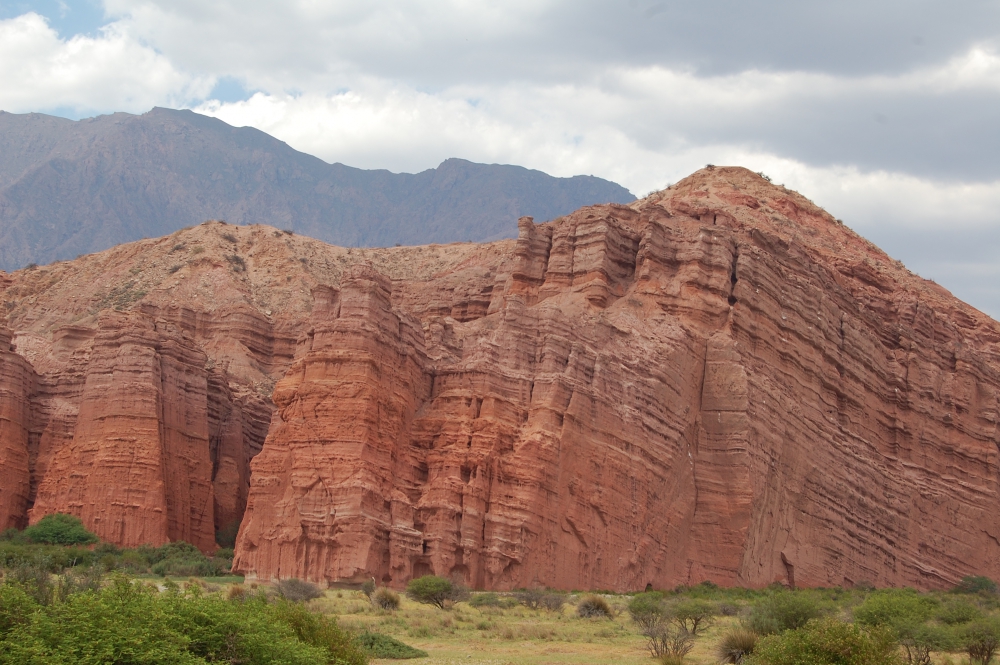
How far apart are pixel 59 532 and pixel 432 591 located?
63.3ft

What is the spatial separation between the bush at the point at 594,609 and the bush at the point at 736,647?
8.84 metres

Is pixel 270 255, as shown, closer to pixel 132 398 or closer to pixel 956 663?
pixel 132 398

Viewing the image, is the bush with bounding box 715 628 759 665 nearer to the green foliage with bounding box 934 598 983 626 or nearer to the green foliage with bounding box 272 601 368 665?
the green foliage with bounding box 934 598 983 626

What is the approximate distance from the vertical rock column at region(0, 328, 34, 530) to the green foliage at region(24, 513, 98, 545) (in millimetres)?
4135

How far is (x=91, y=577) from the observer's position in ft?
94.8

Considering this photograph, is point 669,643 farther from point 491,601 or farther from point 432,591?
point 432,591

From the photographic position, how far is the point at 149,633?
65.0ft

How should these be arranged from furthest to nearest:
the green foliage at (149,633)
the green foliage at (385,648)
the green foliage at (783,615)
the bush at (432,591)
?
the bush at (432,591)
the green foliage at (783,615)
the green foliage at (385,648)
the green foliage at (149,633)

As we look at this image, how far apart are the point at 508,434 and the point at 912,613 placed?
17474 mm

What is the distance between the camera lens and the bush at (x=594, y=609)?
129ft

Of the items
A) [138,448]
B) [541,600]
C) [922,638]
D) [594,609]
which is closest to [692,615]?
[594,609]

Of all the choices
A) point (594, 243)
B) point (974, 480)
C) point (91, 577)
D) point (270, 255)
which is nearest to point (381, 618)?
point (91, 577)

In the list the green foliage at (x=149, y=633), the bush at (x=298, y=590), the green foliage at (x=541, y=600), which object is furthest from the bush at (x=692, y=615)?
the green foliage at (x=149, y=633)

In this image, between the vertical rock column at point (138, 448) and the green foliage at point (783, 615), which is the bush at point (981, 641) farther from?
the vertical rock column at point (138, 448)
